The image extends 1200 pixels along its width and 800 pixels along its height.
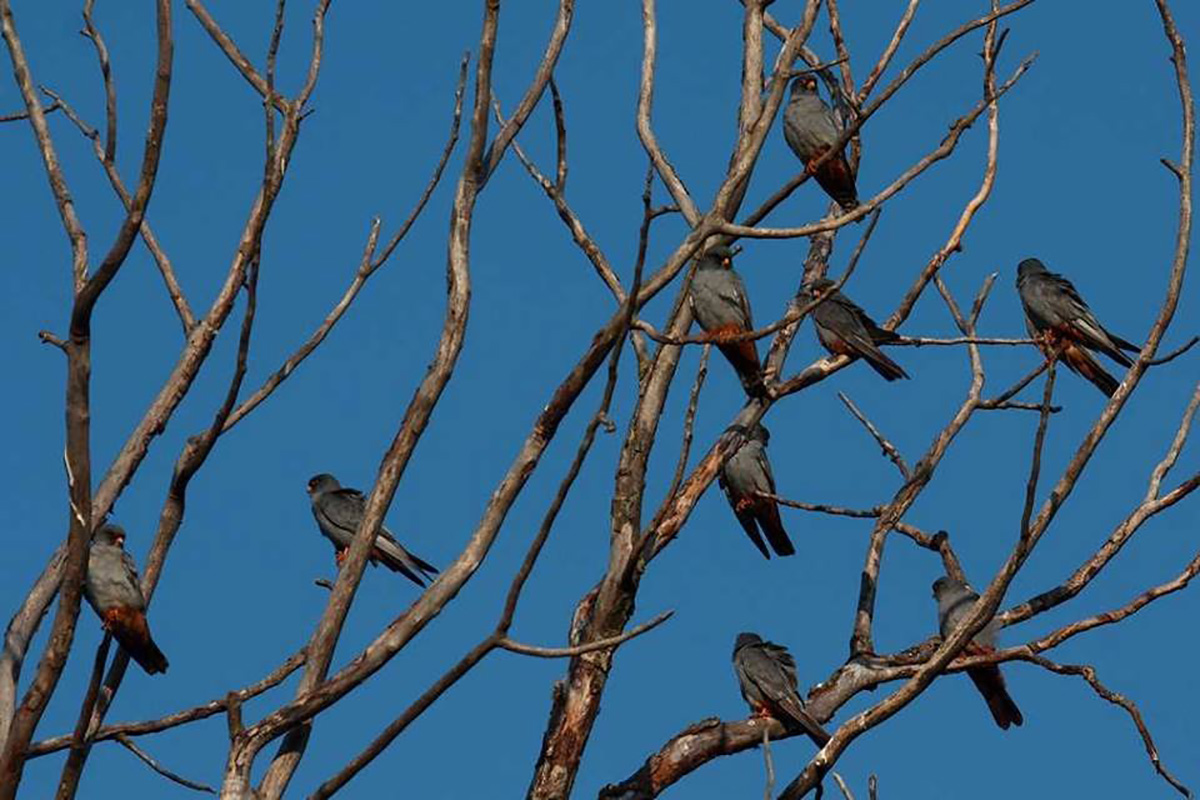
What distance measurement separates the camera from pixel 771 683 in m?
8.73

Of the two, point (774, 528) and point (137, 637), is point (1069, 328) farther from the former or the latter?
point (137, 637)

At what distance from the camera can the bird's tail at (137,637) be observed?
7229mm

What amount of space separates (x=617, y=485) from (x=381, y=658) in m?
2.11

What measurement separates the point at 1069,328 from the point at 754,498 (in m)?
2.30

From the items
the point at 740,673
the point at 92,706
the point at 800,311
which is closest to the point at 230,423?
the point at 92,706


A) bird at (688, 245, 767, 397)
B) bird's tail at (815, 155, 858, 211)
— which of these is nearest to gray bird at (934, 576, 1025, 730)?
bird at (688, 245, 767, 397)

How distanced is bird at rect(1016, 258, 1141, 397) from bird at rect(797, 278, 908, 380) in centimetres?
98

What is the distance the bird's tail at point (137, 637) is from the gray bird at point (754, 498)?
372 cm

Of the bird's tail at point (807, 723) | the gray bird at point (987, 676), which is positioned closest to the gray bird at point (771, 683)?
the bird's tail at point (807, 723)

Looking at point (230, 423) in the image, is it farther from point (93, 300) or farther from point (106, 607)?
point (106, 607)

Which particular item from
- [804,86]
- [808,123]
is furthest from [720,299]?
[804,86]

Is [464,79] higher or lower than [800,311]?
higher

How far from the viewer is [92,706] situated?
5.58 metres

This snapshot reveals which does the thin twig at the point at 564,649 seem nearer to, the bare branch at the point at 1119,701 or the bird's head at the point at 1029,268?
the bare branch at the point at 1119,701
